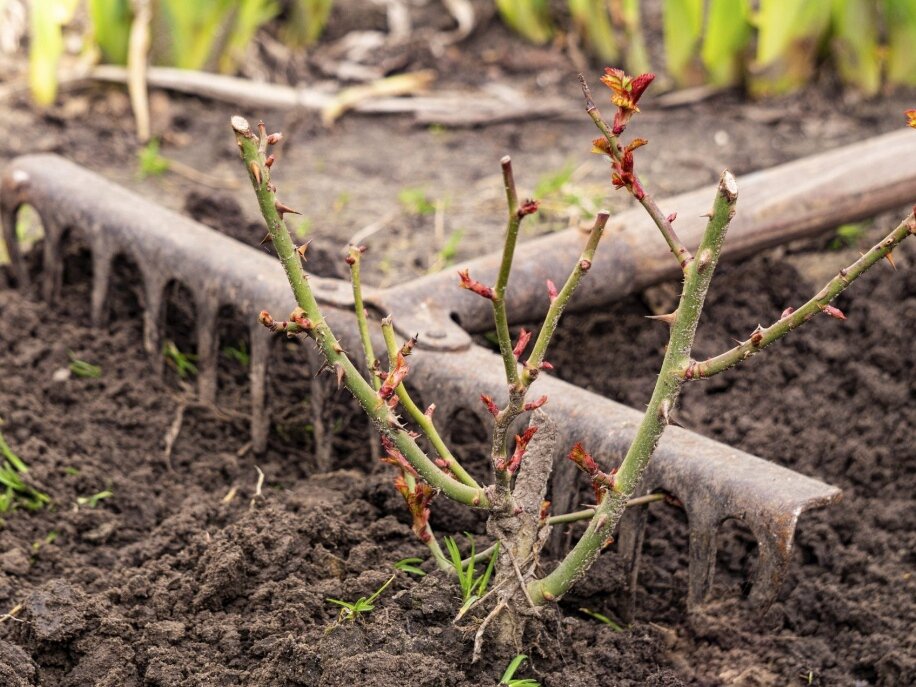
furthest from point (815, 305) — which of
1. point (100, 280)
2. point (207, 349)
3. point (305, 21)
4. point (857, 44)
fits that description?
point (305, 21)

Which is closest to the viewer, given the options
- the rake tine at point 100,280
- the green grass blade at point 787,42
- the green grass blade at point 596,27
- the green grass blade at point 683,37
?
the rake tine at point 100,280

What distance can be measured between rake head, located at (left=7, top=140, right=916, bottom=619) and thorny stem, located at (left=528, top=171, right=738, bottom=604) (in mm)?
286

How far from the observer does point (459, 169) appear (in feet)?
13.5

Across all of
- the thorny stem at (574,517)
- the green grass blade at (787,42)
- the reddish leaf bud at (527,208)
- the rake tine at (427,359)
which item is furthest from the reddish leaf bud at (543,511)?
the green grass blade at (787,42)

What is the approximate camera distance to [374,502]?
2072mm

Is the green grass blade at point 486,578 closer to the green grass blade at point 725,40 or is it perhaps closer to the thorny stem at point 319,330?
the thorny stem at point 319,330

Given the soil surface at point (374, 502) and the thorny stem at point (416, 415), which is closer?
the thorny stem at point (416, 415)

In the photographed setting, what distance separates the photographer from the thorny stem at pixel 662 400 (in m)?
1.35

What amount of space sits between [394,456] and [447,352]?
620 millimetres

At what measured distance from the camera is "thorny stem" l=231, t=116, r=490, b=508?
1357 millimetres

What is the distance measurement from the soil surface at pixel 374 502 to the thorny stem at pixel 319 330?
269 mm

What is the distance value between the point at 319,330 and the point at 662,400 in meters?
0.46

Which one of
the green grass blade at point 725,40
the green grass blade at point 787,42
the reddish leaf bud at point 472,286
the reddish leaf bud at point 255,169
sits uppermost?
the green grass blade at point 787,42

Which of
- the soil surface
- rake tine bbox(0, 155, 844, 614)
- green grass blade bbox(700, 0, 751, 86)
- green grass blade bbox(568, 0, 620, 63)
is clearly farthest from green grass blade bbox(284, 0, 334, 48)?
rake tine bbox(0, 155, 844, 614)
